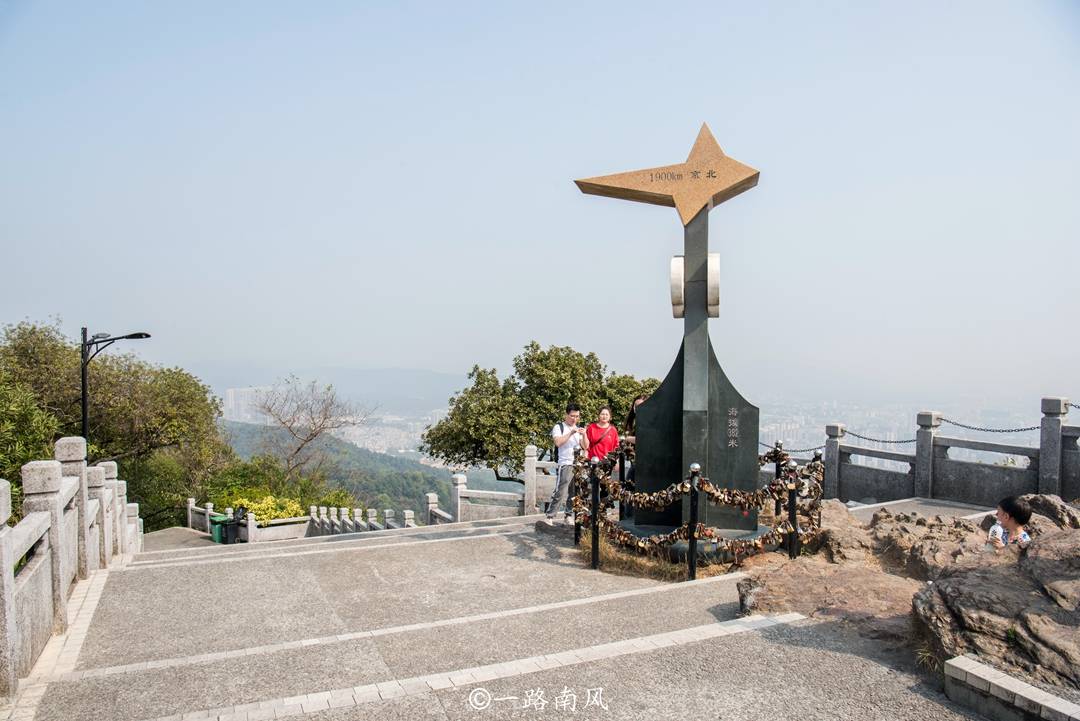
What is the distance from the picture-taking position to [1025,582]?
15.1 ft

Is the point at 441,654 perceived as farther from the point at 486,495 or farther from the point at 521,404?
the point at 521,404

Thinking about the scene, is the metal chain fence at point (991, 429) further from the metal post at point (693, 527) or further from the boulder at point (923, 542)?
the metal post at point (693, 527)

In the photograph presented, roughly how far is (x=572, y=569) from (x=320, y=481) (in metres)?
29.1

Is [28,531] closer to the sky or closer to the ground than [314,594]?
closer to the sky

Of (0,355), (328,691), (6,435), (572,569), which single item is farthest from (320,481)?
(328,691)

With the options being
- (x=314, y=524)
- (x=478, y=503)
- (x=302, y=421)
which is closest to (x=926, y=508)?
(x=478, y=503)

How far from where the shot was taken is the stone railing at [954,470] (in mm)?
11852

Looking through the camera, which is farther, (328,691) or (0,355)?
(0,355)

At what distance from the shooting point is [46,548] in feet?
18.6

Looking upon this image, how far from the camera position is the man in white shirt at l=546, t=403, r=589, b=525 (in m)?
9.99

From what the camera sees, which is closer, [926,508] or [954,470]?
[926,508]

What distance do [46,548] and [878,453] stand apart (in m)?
13.3

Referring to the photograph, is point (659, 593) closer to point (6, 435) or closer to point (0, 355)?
Result: point (6, 435)

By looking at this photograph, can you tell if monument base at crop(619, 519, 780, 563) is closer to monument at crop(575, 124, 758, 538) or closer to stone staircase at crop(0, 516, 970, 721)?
monument at crop(575, 124, 758, 538)
